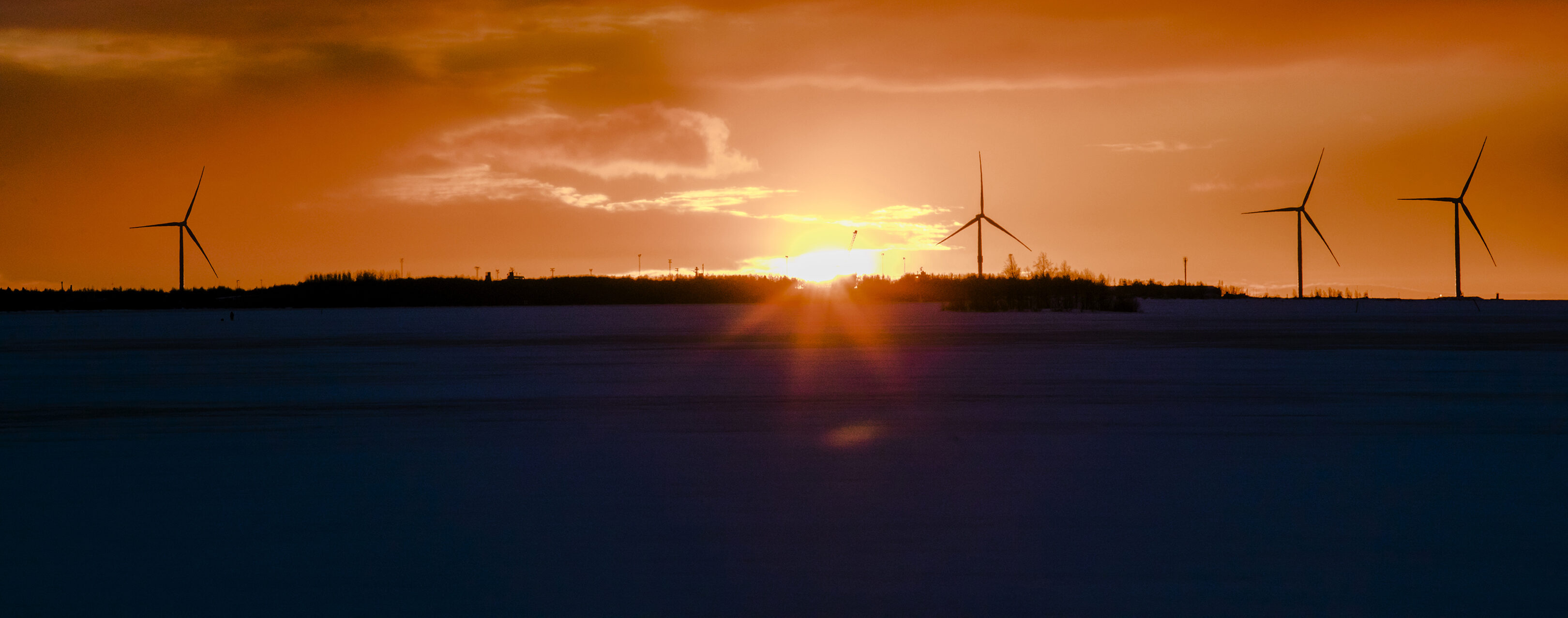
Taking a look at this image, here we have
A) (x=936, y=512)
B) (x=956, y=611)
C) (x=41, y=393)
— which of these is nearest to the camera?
(x=956, y=611)

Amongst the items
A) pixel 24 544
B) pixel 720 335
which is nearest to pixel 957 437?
pixel 24 544

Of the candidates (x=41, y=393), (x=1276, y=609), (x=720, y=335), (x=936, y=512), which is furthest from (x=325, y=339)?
(x=1276, y=609)

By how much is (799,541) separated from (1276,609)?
3559 millimetres

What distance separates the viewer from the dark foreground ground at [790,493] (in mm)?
8125

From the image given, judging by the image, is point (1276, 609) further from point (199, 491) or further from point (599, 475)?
point (199, 491)

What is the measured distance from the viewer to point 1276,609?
25.2ft

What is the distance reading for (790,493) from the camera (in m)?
11.9

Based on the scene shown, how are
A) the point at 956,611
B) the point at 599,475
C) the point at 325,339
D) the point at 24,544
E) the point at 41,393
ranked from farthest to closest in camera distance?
the point at 325,339 < the point at 41,393 < the point at 599,475 < the point at 24,544 < the point at 956,611

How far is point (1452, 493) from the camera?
1165cm

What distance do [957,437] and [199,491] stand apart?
896cm

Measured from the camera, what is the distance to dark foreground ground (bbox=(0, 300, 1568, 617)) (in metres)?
8.12

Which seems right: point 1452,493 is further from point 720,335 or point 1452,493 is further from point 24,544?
point 720,335

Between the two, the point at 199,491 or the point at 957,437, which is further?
the point at 957,437

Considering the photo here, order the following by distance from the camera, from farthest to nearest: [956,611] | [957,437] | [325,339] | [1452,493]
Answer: [325,339], [957,437], [1452,493], [956,611]
